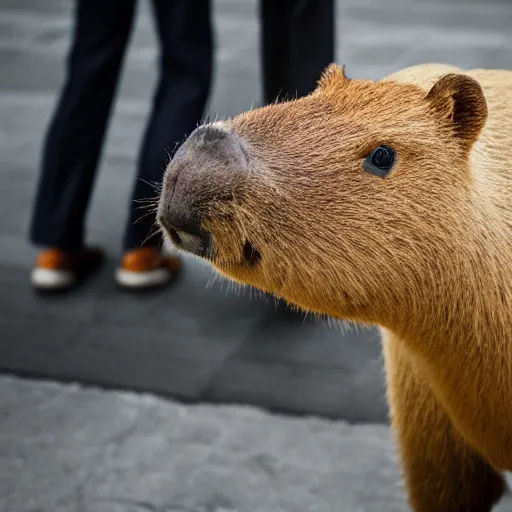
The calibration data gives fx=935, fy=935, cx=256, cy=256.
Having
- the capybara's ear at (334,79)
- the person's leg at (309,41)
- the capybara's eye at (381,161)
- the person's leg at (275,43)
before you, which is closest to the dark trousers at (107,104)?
the person's leg at (275,43)

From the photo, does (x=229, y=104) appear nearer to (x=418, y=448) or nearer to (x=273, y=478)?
(x=273, y=478)

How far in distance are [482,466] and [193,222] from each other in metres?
1.01

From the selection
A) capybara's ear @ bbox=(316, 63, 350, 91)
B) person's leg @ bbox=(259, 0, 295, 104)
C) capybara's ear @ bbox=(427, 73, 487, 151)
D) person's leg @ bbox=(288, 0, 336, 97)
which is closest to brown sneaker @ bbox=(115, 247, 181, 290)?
person's leg @ bbox=(259, 0, 295, 104)

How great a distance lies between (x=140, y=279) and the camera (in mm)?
4090

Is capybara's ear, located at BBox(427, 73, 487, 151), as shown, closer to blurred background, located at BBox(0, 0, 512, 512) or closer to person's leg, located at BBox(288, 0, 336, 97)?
blurred background, located at BBox(0, 0, 512, 512)

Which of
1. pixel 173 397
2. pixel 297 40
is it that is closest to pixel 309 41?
pixel 297 40

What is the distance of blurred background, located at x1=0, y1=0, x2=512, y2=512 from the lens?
9.23 feet

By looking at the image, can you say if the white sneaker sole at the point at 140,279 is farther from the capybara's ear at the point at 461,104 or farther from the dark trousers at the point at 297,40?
the capybara's ear at the point at 461,104

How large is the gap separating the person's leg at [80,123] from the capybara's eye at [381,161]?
2.48m

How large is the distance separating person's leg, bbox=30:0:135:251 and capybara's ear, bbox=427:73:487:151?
2.47 m

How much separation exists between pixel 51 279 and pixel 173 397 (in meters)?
1.07

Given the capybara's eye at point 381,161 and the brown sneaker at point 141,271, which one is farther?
the brown sneaker at point 141,271

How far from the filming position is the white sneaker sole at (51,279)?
4113mm

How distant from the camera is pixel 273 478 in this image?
2857 mm
